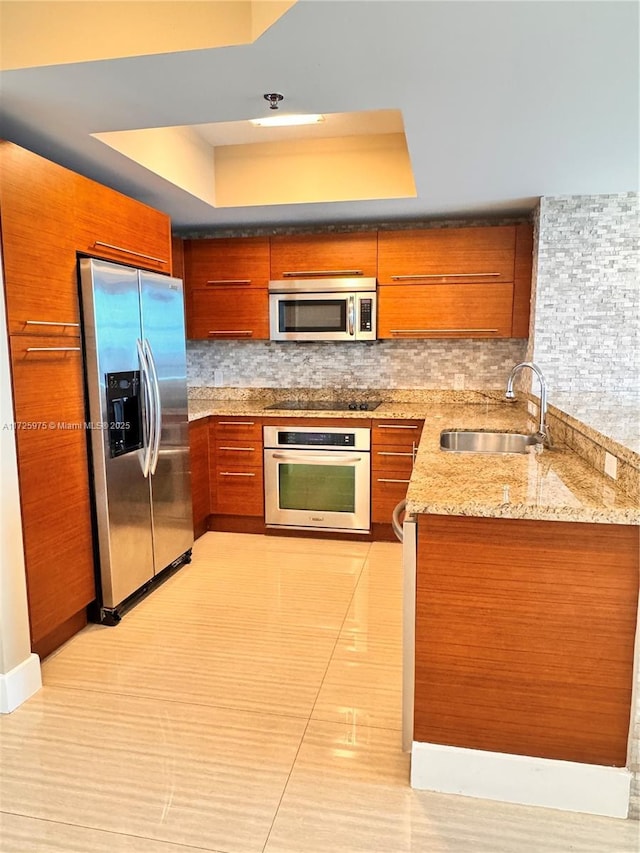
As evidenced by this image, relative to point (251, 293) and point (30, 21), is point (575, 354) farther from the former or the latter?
point (30, 21)

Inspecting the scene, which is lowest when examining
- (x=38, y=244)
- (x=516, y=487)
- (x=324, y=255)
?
(x=516, y=487)

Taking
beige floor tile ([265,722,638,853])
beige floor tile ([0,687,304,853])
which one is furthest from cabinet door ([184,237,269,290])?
beige floor tile ([265,722,638,853])

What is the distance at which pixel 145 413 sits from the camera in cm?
299

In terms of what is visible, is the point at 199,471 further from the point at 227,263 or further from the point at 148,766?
the point at 148,766

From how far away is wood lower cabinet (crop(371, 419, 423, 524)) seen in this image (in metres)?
3.82

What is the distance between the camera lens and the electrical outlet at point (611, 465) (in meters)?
1.84

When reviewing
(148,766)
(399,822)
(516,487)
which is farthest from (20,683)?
(516,487)

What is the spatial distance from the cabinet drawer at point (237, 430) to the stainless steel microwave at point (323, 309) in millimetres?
667


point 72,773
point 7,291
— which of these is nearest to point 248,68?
point 7,291

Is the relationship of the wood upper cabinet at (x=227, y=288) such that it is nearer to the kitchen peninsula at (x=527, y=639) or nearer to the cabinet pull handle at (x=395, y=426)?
the cabinet pull handle at (x=395, y=426)

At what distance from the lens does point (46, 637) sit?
253 centimetres

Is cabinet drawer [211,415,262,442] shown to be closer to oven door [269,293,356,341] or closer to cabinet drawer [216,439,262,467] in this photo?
cabinet drawer [216,439,262,467]

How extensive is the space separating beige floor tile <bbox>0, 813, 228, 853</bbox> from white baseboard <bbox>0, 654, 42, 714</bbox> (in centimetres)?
57

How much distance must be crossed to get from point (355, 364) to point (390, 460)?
37.8 inches
